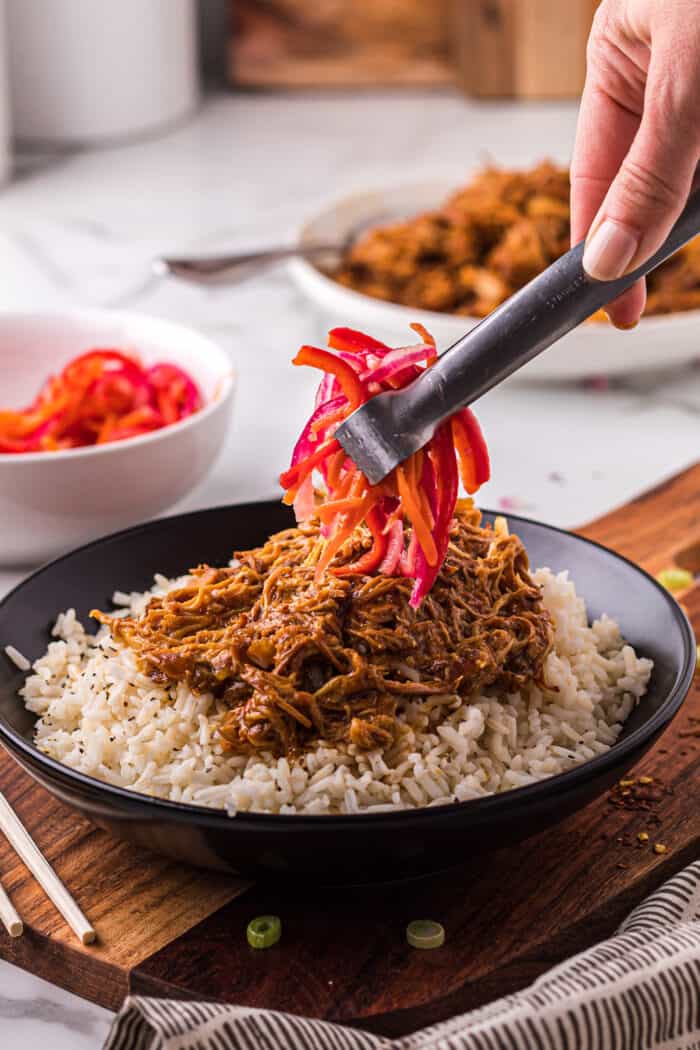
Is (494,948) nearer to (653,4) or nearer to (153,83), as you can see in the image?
(653,4)

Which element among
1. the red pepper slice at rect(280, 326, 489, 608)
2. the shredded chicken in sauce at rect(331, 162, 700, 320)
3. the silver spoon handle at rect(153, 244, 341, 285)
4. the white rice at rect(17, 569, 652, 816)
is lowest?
the silver spoon handle at rect(153, 244, 341, 285)

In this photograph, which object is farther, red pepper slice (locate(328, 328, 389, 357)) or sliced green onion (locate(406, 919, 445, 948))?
red pepper slice (locate(328, 328, 389, 357))

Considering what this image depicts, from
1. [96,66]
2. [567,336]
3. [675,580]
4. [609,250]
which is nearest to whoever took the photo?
[609,250]

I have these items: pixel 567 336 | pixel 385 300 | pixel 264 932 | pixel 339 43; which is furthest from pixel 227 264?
pixel 339 43

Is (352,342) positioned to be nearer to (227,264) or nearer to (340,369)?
(340,369)

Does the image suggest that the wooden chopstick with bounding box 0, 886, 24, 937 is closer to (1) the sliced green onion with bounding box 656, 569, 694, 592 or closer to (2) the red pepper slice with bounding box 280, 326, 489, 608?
(2) the red pepper slice with bounding box 280, 326, 489, 608

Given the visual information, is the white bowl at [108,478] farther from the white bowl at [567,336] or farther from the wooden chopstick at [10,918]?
the wooden chopstick at [10,918]

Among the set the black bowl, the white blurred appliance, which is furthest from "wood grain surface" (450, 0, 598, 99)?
the black bowl
